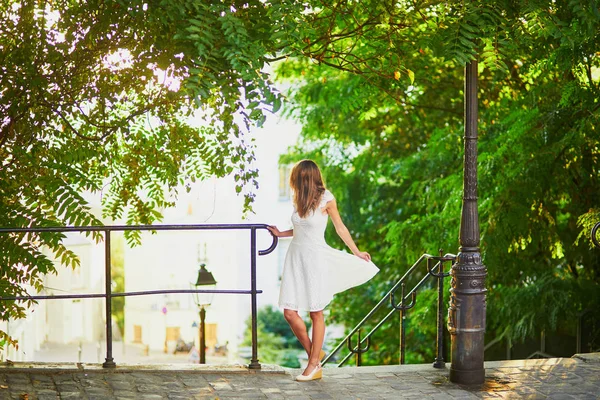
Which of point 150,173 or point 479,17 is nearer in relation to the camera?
point 479,17

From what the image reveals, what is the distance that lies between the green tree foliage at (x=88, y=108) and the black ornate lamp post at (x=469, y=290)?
1894mm

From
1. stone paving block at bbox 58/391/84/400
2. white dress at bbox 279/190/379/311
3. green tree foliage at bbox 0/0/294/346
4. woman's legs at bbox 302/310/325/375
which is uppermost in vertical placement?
green tree foliage at bbox 0/0/294/346

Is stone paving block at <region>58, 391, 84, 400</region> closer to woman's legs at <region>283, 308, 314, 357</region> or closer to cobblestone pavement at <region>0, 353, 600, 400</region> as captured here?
cobblestone pavement at <region>0, 353, 600, 400</region>

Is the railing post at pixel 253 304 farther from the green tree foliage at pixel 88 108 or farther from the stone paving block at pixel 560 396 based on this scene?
the stone paving block at pixel 560 396

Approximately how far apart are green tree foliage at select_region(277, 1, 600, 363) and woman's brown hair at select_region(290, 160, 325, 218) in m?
1.21

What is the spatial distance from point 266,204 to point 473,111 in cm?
3712

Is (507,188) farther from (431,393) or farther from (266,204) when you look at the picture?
(266,204)

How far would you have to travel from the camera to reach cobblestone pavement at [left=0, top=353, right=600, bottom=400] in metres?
7.01


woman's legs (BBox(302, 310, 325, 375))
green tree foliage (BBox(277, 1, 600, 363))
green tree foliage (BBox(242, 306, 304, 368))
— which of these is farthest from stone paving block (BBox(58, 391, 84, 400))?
green tree foliage (BBox(242, 306, 304, 368))

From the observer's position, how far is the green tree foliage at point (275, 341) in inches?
1404

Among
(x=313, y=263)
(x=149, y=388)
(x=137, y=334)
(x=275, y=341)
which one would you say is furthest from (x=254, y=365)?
(x=137, y=334)

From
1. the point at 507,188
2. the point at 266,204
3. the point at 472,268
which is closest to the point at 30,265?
the point at 472,268

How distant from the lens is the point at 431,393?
281 inches

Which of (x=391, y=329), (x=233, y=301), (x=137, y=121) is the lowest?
(x=233, y=301)
